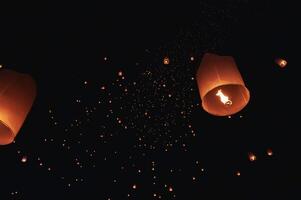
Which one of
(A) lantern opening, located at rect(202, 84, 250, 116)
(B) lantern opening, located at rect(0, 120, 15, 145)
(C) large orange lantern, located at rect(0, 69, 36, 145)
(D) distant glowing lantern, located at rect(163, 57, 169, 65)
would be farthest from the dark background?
(B) lantern opening, located at rect(0, 120, 15, 145)

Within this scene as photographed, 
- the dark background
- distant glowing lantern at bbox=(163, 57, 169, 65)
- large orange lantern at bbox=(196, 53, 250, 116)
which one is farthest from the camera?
distant glowing lantern at bbox=(163, 57, 169, 65)

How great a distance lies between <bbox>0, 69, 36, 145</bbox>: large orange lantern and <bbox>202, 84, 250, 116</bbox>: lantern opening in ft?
3.48

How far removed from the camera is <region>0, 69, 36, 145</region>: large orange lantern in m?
1.87

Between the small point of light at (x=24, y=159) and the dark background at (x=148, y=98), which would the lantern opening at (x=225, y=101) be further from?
the small point of light at (x=24, y=159)

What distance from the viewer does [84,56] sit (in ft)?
8.61

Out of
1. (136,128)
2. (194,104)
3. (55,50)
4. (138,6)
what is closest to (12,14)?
(55,50)

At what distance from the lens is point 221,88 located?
2143 millimetres

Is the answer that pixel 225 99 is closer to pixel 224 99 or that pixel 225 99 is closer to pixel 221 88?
pixel 224 99

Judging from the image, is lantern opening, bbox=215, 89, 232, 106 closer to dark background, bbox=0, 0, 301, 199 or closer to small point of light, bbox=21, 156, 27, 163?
dark background, bbox=0, 0, 301, 199

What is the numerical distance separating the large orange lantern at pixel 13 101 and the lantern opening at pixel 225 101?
3.48 feet

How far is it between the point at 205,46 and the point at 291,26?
0.65 metres

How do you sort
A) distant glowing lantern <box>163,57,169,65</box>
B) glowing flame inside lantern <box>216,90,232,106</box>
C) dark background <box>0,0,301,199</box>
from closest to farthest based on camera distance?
glowing flame inside lantern <box>216,90,232,106</box> → dark background <box>0,0,301,199</box> → distant glowing lantern <box>163,57,169,65</box>

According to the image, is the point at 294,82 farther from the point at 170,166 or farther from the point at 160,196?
the point at 160,196

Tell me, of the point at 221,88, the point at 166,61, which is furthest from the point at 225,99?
the point at 166,61
